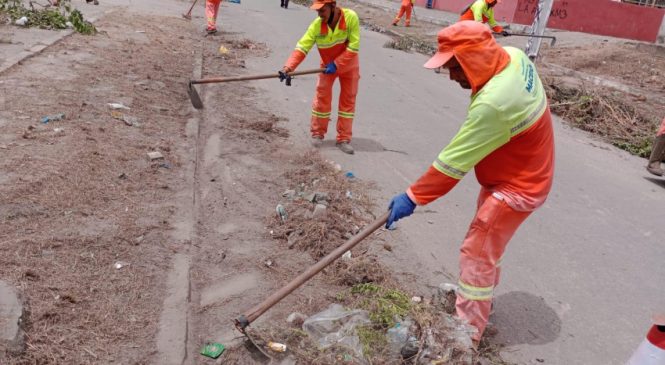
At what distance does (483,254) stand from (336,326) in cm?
91

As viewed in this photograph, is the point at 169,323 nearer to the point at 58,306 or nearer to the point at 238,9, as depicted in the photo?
the point at 58,306

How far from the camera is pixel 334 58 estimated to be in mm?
6156

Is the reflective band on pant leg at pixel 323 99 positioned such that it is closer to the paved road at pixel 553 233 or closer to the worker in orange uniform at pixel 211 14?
the paved road at pixel 553 233

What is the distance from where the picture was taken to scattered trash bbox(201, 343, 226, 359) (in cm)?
287

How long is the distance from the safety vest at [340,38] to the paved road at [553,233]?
1.02 metres

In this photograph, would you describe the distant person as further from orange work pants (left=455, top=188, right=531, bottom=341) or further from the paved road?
orange work pants (left=455, top=188, right=531, bottom=341)

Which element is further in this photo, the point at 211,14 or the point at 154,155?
the point at 211,14

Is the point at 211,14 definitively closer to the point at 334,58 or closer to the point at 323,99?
the point at 334,58

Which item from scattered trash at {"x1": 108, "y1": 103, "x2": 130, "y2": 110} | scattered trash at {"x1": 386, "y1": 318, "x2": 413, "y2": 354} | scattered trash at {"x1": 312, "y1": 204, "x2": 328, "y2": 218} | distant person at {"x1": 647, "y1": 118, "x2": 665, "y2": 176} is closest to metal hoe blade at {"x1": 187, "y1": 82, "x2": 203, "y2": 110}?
scattered trash at {"x1": 108, "y1": 103, "x2": 130, "y2": 110}

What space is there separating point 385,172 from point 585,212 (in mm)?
2011

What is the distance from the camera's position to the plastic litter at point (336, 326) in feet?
9.36

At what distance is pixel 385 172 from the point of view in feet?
18.6

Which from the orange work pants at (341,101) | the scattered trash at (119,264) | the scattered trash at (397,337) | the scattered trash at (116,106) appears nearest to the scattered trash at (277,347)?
the scattered trash at (397,337)

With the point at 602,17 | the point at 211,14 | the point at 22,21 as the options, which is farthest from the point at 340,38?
the point at 602,17
